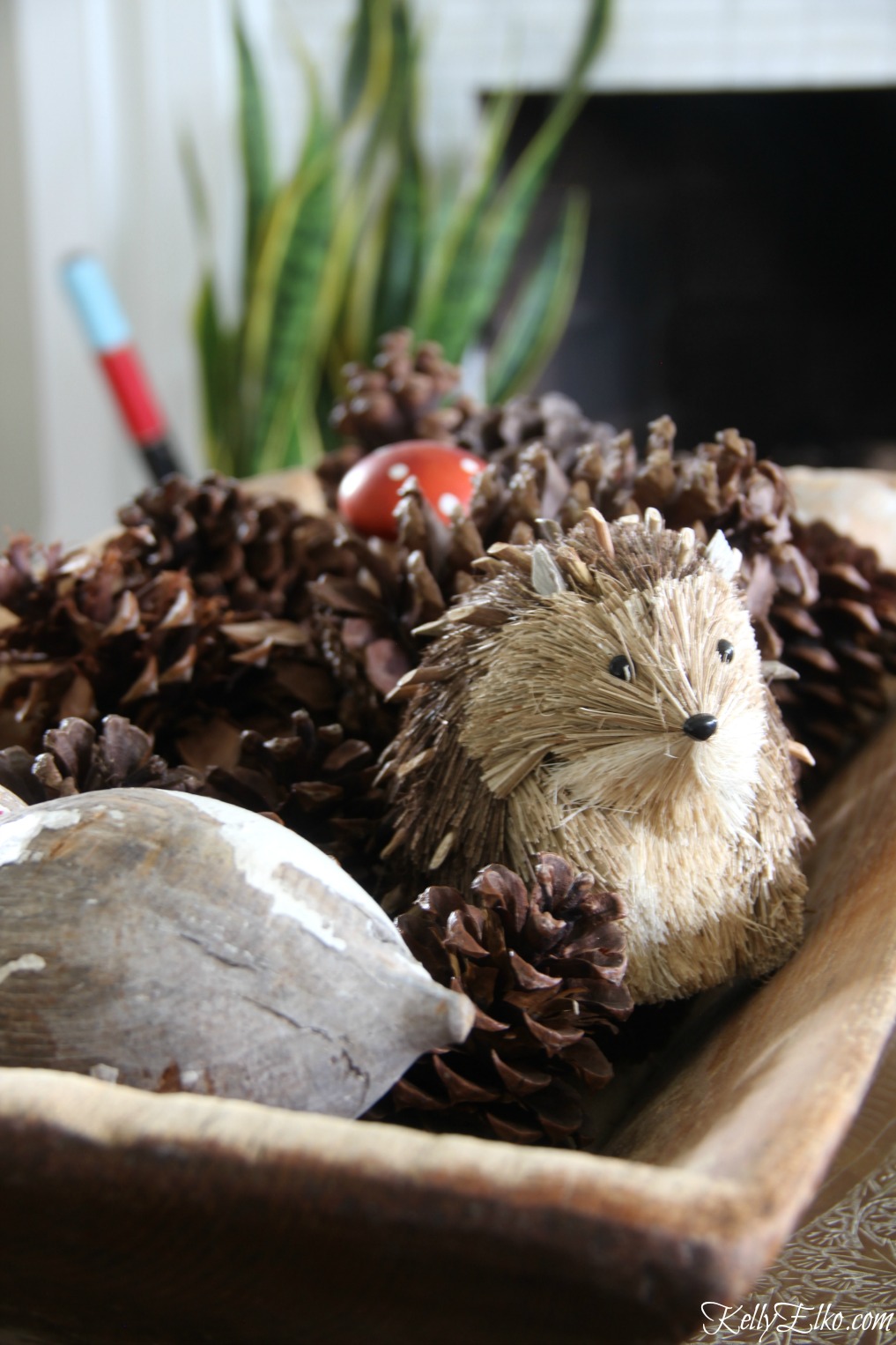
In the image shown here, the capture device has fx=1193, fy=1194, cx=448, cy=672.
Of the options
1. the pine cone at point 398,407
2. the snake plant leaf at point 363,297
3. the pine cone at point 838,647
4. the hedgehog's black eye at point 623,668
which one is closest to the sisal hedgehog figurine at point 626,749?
the hedgehog's black eye at point 623,668

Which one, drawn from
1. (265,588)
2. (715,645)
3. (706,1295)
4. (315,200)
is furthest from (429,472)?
(315,200)

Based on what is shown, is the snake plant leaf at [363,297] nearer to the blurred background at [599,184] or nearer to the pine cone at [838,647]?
the blurred background at [599,184]

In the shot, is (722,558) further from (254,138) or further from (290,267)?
(254,138)

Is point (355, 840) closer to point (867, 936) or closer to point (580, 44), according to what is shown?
point (867, 936)

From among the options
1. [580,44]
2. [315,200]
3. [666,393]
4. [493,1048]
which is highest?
[580,44]

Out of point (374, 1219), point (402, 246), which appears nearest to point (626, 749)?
point (374, 1219)

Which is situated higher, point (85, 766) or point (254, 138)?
point (254, 138)
